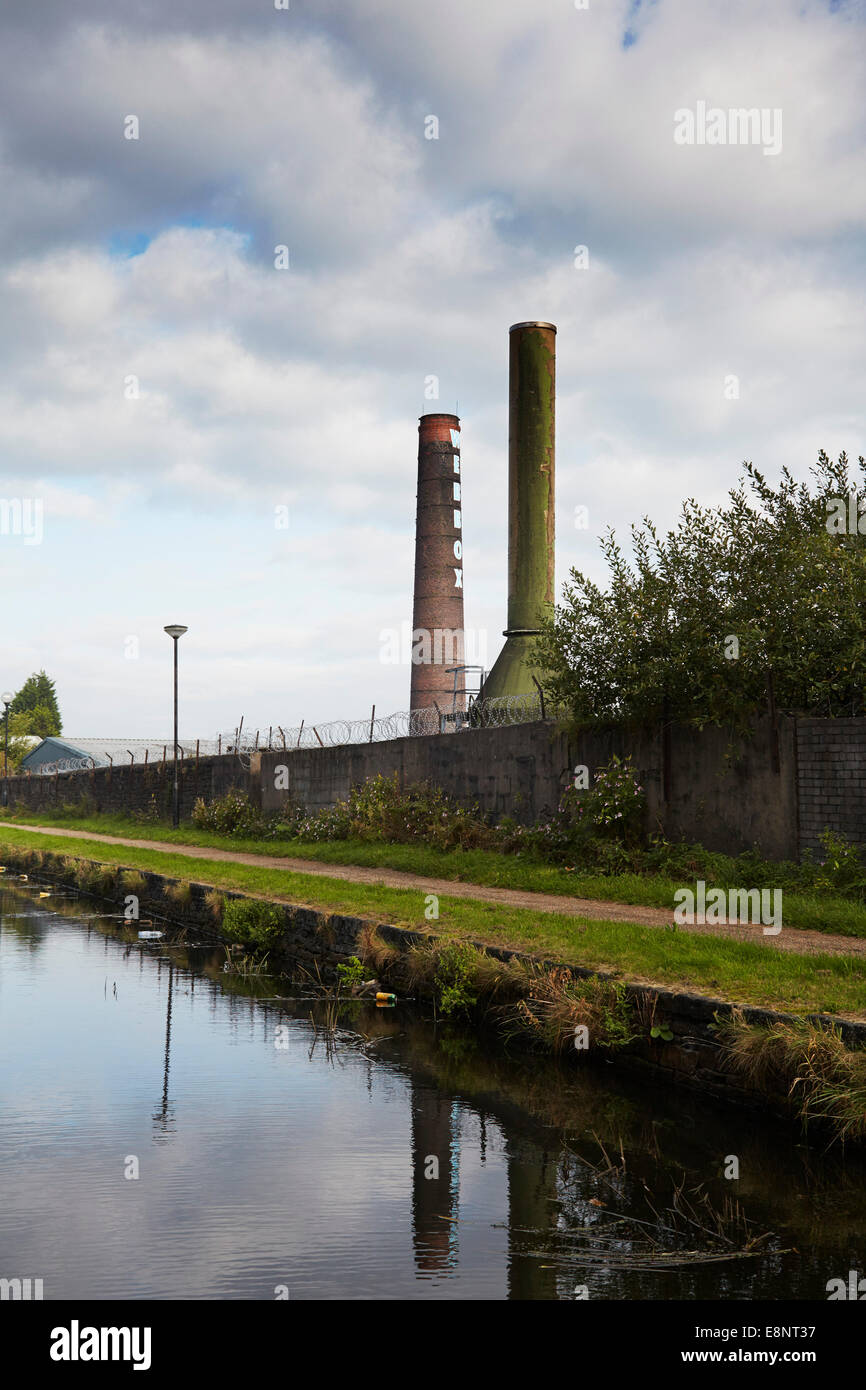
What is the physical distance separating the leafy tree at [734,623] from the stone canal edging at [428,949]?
4.31 m

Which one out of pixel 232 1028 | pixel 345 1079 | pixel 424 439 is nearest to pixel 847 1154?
pixel 345 1079

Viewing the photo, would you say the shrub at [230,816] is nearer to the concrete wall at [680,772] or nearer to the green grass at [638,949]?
the concrete wall at [680,772]

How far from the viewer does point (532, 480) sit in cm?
2328

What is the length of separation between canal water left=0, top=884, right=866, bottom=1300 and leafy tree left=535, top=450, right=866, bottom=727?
5.25 meters

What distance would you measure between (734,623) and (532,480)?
1175cm

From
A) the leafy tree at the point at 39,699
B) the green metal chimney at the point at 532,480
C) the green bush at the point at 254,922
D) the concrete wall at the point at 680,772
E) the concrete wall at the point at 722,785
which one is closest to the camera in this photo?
the concrete wall at the point at 680,772

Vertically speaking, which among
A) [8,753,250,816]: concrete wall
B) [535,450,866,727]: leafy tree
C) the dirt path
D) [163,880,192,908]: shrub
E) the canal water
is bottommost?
the canal water

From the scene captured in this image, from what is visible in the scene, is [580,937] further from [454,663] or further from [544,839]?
[454,663]

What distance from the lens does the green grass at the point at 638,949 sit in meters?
6.95

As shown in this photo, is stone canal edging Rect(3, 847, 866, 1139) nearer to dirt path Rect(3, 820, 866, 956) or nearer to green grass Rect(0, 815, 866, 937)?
dirt path Rect(3, 820, 866, 956)

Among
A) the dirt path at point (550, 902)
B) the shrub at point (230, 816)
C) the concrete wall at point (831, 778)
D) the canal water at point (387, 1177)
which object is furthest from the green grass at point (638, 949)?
the shrub at point (230, 816)

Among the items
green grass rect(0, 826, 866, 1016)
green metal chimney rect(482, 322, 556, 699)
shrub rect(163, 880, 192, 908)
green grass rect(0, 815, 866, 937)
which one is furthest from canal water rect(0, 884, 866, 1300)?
green metal chimney rect(482, 322, 556, 699)

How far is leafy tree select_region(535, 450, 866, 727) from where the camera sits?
11516mm

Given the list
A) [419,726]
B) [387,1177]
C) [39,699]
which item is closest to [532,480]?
[419,726]
